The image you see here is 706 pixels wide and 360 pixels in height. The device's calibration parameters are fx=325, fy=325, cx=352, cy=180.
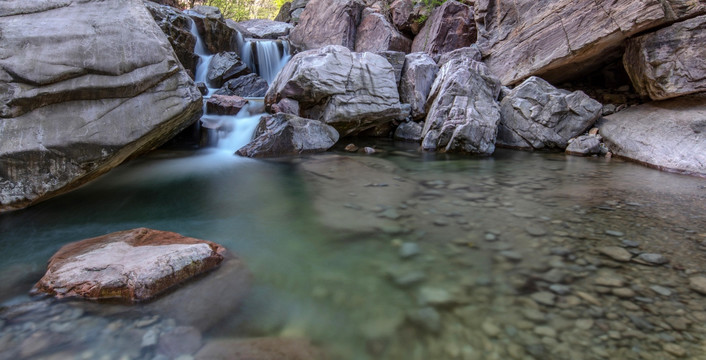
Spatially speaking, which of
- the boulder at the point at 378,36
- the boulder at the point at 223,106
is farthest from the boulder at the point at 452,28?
the boulder at the point at 223,106

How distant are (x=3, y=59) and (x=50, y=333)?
3.03 metres

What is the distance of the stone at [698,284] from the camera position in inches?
73.6

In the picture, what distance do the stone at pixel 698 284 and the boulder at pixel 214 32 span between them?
47.0ft

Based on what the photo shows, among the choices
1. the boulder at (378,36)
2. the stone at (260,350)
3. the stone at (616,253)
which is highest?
the boulder at (378,36)

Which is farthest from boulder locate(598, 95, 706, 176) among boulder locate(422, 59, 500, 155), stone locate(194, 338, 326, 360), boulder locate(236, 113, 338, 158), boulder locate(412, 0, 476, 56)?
boulder locate(412, 0, 476, 56)

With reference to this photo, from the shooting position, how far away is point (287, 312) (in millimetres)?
1851

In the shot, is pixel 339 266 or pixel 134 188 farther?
pixel 134 188

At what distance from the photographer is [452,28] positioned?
12.4 meters

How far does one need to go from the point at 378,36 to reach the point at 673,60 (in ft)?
34.8

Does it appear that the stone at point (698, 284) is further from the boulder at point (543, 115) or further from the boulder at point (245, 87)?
the boulder at point (245, 87)

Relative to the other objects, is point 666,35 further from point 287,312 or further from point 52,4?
point 52,4

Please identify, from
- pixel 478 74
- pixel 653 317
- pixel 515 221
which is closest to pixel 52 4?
pixel 515 221

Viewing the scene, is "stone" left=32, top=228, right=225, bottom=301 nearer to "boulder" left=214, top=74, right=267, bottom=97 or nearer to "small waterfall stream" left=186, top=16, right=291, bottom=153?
"small waterfall stream" left=186, top=16, right=291, bottom=153

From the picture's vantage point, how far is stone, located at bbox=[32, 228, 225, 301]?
1912 mm
